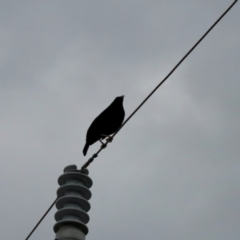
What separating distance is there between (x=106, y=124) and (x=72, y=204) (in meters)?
3.69

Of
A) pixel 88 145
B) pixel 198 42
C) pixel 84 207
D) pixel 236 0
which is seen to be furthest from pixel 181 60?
pixel 88 145

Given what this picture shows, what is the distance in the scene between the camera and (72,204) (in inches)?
128

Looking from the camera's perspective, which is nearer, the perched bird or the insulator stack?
the insulator stack

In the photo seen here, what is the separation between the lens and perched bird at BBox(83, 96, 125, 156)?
6895mm

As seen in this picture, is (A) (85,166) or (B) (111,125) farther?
(B) (111,125)

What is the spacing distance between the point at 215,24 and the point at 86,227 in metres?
2.07

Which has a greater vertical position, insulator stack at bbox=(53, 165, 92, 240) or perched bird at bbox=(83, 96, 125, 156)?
perched bird at bbox=(83, 96, 125, 156)

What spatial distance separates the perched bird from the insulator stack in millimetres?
3340

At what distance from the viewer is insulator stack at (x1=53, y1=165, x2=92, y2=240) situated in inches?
119

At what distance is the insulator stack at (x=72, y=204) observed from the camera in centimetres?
303

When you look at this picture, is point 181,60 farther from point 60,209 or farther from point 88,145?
point 88,145

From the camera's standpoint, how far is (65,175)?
344cm

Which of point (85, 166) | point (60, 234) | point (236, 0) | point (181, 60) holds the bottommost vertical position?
point (60, 234)

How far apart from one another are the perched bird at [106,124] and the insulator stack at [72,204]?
334cm
